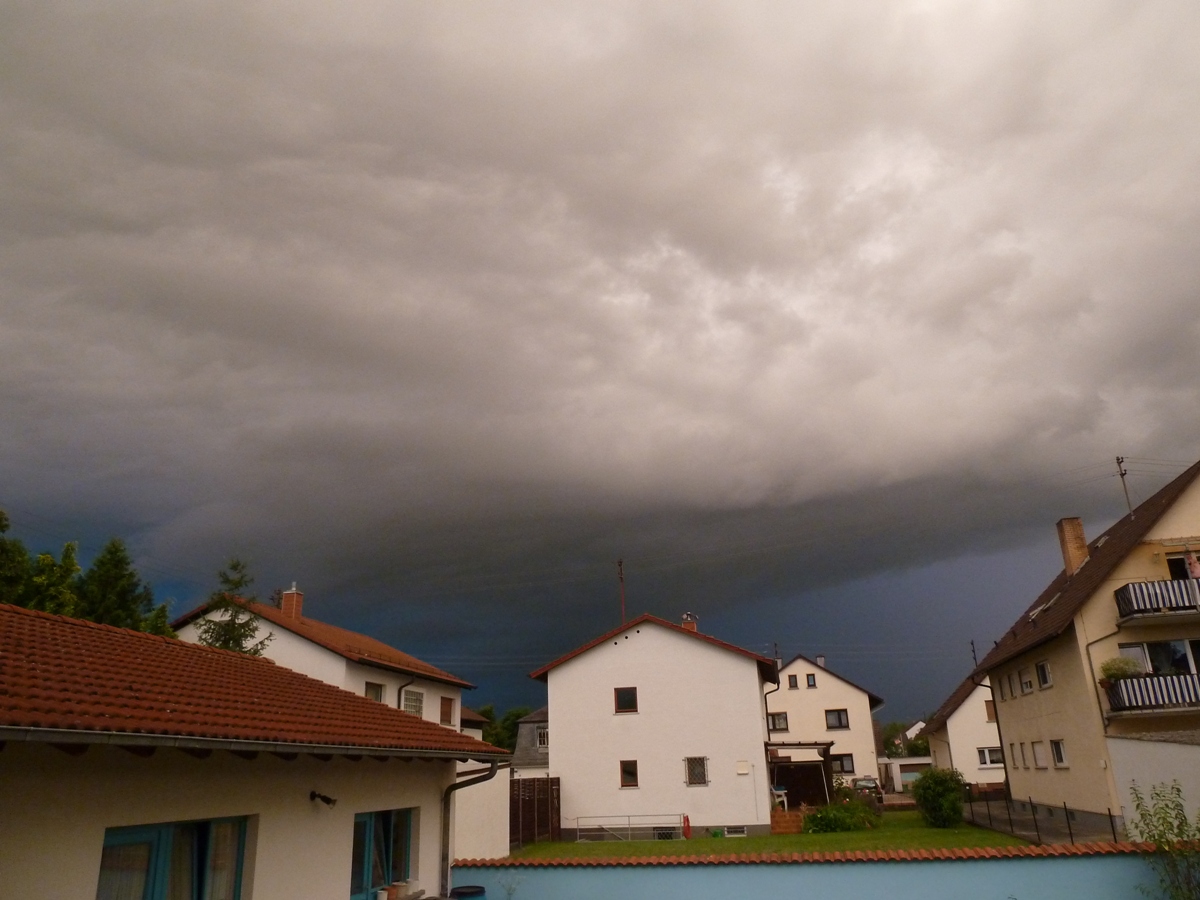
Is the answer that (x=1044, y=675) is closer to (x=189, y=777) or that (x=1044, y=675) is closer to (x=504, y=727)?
(x=189, y=777)

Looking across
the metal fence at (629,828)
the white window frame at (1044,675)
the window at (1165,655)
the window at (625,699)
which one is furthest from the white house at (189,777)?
the white window frame at (1044,675)

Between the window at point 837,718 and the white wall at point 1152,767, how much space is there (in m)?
Answer: 39.3

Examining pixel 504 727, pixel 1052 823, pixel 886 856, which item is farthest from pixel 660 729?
pixel 504 727

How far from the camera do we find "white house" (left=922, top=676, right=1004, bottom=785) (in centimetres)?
5297

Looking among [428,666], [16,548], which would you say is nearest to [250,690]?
[16,548]

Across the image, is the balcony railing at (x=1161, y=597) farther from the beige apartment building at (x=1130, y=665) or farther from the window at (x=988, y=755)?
the window at (x=988, y=755)

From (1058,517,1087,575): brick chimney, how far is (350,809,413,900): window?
30.4 m

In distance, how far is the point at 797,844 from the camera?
26609 mm

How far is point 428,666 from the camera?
120ft

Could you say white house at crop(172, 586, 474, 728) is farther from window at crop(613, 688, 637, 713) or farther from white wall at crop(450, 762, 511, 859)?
window at crop(613, 688, 637, 713)

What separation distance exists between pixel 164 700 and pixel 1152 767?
23.9 metres

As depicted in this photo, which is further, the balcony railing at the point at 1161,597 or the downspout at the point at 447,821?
the balcony railing at the point at 1161,597

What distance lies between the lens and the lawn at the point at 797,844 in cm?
2442

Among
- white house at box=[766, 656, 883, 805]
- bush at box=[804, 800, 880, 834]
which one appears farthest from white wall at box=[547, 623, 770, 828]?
white house at box=[766, 656, 883, 805]
